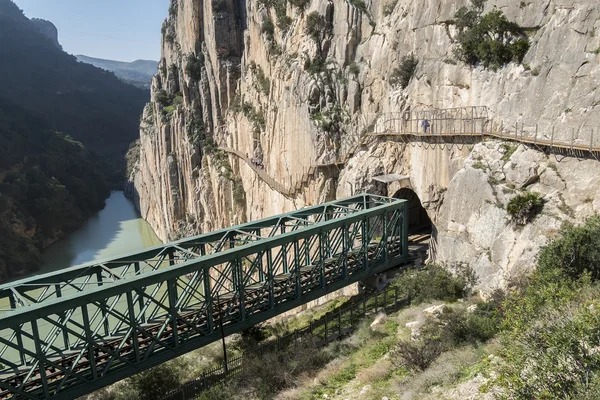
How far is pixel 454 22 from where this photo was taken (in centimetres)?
2183

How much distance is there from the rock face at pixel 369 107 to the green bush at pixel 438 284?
72 centimetres

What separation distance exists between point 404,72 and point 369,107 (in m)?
3.50

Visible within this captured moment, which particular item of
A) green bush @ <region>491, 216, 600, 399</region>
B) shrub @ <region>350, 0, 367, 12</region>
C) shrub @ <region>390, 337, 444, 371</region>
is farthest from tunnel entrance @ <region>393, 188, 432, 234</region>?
green bush @ <region>491, 216, 600, 399</region>

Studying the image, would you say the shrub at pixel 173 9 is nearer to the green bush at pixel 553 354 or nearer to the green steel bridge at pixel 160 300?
the green steel bridge at pixel 160 300

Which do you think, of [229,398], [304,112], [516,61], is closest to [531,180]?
[516,61]

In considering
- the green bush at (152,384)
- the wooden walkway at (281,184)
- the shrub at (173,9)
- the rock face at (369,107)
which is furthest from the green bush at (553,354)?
the shrub at (173,9)

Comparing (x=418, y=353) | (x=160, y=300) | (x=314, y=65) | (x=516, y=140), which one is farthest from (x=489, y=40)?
(x=160, y=300)

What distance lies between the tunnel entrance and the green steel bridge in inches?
208

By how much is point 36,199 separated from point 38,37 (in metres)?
134

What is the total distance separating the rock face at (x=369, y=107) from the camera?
53.1ft

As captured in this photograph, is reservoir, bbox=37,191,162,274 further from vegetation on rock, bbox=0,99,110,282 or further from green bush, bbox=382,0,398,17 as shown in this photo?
green bush, bbox=382,0,398,17

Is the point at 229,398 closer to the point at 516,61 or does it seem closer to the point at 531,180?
the point at 531,180

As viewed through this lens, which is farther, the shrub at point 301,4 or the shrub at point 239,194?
the shrub at point 239,194

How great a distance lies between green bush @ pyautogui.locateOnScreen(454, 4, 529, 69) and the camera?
18.6 m
